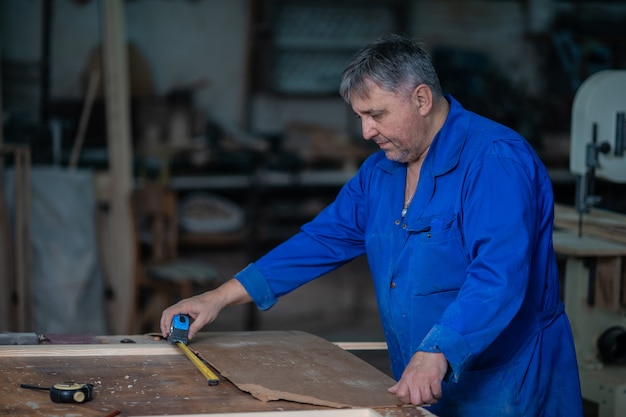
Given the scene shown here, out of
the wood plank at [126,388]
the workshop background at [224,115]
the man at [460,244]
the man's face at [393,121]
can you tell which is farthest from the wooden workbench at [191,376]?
the workshop background at [224,115]

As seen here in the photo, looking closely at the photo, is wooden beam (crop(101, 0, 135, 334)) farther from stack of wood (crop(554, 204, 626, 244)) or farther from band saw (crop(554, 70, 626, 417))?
band saw (crop(554, 70, 626, 417))

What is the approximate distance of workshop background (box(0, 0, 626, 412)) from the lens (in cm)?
566

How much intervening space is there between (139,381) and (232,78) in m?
6.74

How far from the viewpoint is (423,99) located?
2.44 m

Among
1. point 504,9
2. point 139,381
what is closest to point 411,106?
point 139,381

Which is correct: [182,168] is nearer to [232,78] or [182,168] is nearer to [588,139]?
[232,78]

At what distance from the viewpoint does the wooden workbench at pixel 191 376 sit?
2.11 meters

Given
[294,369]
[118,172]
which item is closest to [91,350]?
[294,369]

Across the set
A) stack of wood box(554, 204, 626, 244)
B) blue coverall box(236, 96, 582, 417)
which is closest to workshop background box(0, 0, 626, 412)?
stack of wood box(554, 204, 626, 244)

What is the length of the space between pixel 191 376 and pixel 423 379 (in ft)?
2.01

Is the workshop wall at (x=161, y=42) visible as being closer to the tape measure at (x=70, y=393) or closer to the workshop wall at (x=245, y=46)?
the workshop wall at (x=245, y=46)

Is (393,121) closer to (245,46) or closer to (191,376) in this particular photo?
(191,376)

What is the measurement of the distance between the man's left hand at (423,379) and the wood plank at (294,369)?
64 mm

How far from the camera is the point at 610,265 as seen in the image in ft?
11.4
